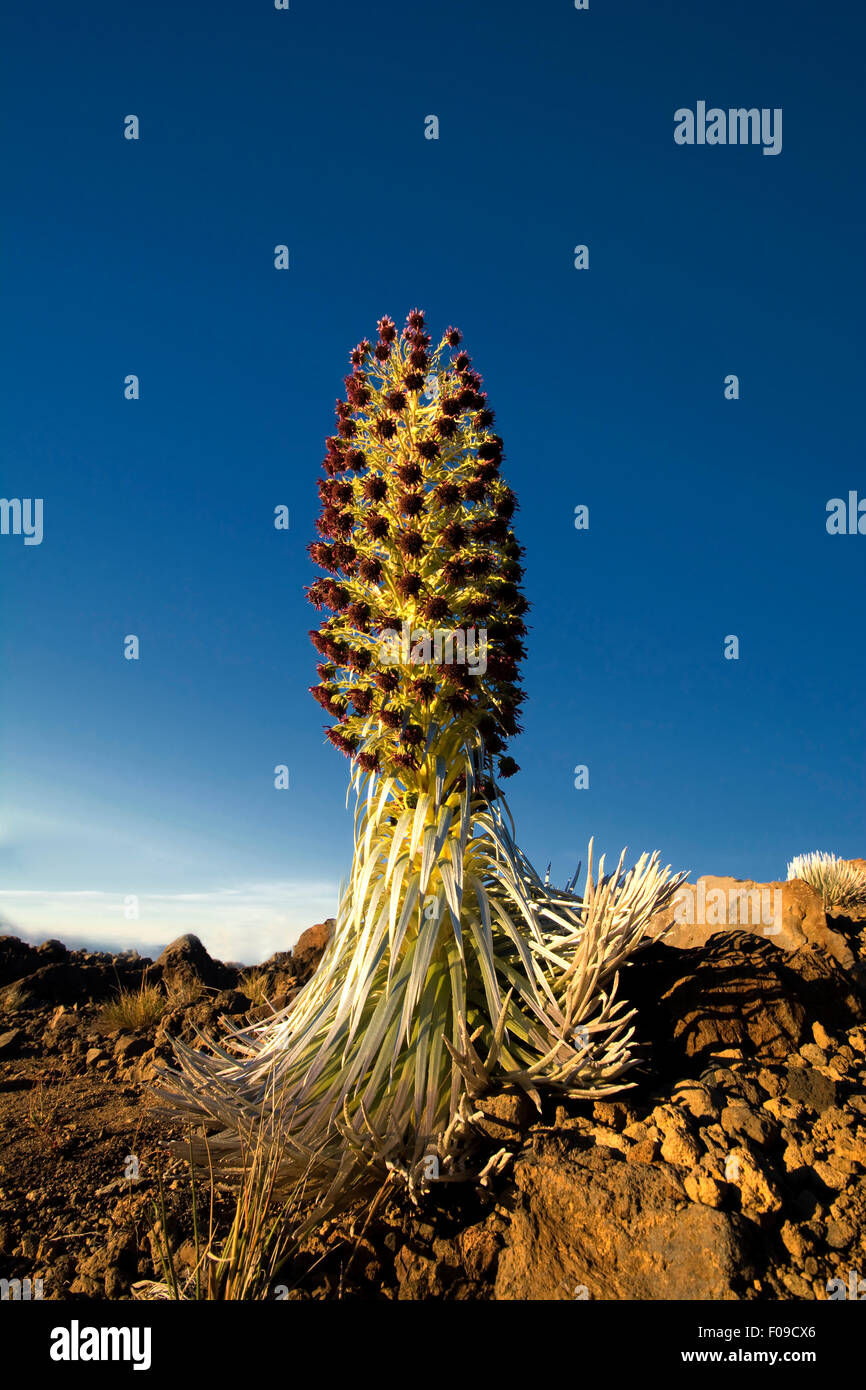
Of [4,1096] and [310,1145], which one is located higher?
[310,1145]

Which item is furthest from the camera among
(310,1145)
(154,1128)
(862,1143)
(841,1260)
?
(154,1128)

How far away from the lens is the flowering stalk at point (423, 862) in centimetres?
321

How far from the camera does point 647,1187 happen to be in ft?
8.66

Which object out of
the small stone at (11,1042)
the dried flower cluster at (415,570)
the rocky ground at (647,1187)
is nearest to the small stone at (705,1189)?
the rocky ground at (647,1187)

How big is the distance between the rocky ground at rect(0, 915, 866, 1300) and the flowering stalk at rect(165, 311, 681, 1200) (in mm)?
207

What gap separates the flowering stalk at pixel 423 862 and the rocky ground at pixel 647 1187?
207 mm

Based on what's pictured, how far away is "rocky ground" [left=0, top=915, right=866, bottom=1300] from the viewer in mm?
2518

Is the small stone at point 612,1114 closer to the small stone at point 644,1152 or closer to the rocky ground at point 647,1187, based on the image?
the rocky ground at point 647,1187

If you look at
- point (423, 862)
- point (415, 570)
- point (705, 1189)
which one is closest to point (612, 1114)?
point (705, 1189)
